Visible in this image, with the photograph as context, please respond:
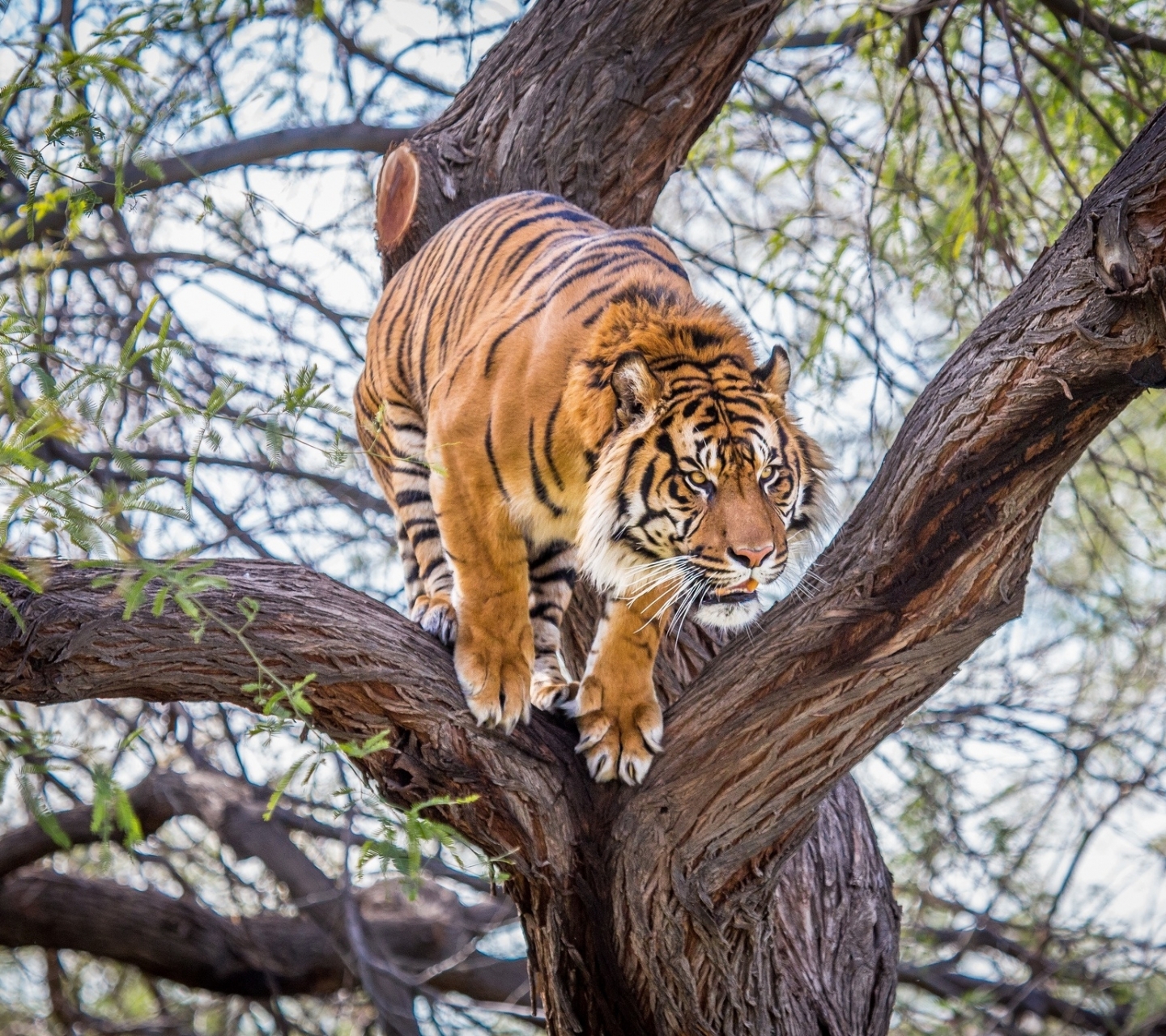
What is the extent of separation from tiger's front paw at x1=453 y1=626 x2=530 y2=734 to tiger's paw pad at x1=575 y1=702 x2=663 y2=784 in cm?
16

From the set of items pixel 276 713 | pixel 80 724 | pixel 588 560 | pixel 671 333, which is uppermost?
pixel 80 724

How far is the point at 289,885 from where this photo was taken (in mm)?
4199

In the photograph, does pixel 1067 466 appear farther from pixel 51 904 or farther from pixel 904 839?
pixel 51 904

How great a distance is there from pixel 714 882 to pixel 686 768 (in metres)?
0.23

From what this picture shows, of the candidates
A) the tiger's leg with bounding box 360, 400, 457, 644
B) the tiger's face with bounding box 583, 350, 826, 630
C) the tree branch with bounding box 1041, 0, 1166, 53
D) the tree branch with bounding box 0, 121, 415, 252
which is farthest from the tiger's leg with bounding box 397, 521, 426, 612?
the tree branch with bounding box 1041, 0, 1166, 53

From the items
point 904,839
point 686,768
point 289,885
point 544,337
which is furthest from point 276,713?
point 904,839

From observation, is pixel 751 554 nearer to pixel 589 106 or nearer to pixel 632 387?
pixel 632 387

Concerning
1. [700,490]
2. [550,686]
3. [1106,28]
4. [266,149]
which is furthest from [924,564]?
[266,149]

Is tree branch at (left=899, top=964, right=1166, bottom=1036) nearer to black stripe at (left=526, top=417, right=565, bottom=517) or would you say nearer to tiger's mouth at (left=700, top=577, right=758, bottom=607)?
tiger's mouth at (left=700, top=577, right=758, bottom=607)

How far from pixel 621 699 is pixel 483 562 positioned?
15.5 inches

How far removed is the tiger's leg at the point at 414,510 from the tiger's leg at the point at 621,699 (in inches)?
14.5

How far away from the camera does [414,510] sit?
304 cm

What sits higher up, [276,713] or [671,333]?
[671,333]

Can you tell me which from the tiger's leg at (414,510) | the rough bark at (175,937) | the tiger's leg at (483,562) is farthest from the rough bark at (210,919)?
the tiger's leg at (483,562)
